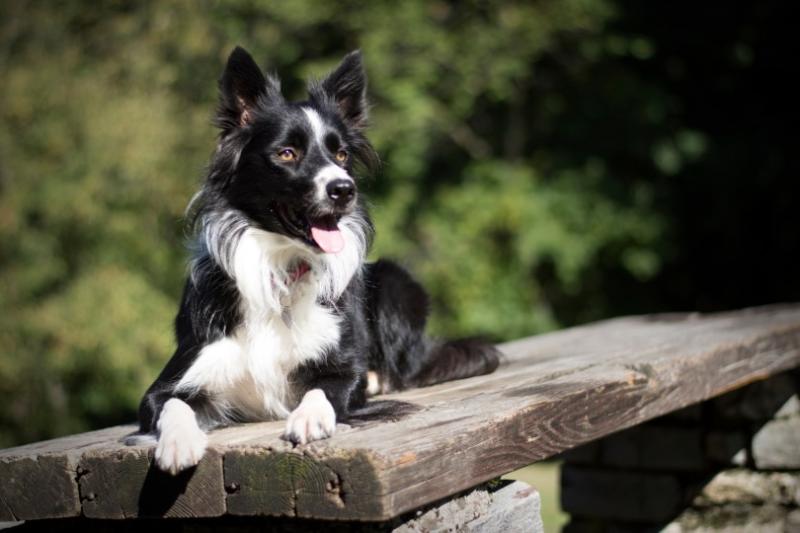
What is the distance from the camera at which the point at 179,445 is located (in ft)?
6.56

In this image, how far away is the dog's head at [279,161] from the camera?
108 inches

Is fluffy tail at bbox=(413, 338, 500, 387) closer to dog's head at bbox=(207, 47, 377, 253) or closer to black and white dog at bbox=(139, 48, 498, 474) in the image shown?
black and white dog at bbox=(139, 48, 498, 474)

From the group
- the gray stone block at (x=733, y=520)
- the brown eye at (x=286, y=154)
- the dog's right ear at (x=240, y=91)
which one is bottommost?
the gray stone block at (x=733, y=520)

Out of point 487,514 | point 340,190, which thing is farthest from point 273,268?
point 487,514

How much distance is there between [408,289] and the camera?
3.53 m

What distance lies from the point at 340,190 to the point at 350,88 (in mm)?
655

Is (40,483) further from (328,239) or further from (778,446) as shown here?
(778,446)

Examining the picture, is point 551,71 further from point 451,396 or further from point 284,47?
point 451,396

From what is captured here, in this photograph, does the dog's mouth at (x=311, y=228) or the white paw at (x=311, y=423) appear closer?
the white paw at (x=311, y=423)

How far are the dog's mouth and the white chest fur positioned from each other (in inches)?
1.7

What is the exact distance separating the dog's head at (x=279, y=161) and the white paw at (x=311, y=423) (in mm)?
712

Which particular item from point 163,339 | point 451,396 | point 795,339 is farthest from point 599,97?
point 451,396

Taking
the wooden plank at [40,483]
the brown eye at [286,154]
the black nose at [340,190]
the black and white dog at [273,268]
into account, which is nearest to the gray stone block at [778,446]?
the black and white dog at [273,268]

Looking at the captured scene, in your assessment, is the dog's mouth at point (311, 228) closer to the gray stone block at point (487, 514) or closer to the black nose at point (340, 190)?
the black nose at point (340, 190)
